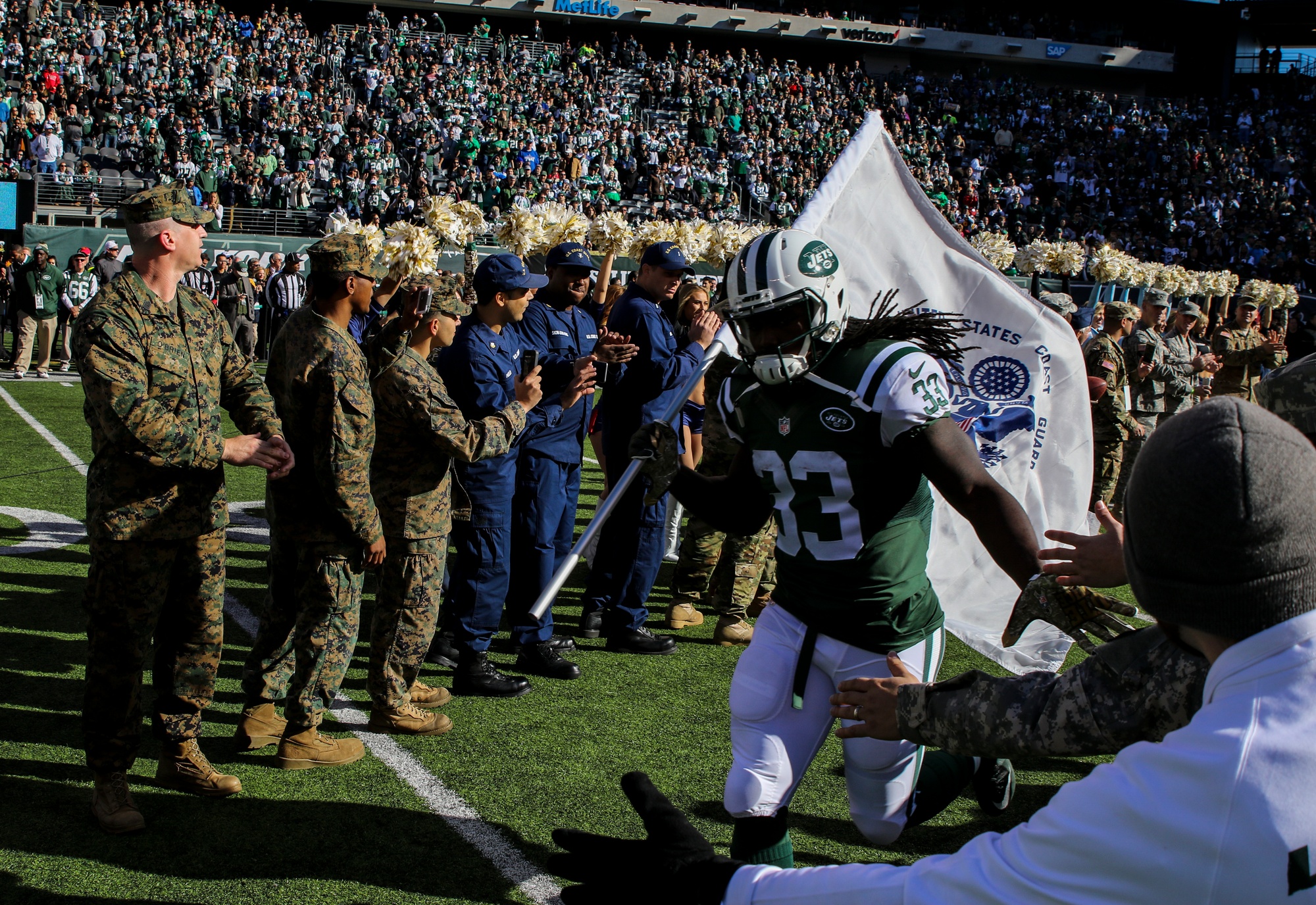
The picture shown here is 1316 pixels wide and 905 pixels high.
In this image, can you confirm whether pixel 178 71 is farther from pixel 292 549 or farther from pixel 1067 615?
pixel 1067 615

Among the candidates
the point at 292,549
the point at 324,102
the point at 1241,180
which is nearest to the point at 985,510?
the point at 292,549

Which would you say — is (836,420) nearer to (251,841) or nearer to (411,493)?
(411,493)

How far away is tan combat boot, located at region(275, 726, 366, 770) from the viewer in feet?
14.3

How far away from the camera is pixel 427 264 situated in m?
6.82

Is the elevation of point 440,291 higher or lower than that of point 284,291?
higher

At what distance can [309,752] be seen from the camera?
4363mm

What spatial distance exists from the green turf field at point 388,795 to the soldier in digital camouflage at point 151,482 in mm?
288

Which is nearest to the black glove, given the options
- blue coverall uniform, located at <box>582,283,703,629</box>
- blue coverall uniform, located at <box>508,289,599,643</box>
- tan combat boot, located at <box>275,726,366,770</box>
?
tan combat boot, located at <box>275,726,366,770</box>

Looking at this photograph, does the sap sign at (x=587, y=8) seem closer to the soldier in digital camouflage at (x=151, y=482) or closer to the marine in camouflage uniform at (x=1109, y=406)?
the marine in camouflage uniform at (x=1109, y=406)

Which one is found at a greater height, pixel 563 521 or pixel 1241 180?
pixel 1241 180

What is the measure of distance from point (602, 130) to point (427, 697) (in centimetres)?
3480

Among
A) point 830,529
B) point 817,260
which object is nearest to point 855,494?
point 830,529

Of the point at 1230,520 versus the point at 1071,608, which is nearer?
the point at 1230,520

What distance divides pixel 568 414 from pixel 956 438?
10.5 ft
